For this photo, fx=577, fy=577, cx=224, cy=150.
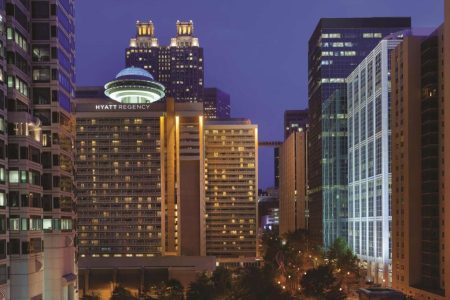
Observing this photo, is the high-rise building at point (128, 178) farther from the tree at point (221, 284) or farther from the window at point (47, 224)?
the window at point (47, 224)

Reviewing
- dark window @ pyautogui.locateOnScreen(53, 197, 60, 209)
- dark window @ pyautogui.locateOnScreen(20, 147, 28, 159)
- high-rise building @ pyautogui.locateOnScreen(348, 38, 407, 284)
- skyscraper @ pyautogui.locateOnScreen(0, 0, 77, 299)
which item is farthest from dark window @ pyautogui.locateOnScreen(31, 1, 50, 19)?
high-rise building @ pyautogui.locateOnScreen(348, 38, 407, 284)

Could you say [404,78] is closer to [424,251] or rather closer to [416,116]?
[416,116]

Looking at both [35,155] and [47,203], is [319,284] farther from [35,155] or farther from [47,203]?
[35,155]

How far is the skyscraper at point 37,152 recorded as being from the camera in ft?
207

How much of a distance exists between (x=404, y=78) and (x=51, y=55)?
68796mm

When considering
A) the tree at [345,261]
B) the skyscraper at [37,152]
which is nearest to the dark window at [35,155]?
the skyscraper at [37,152]

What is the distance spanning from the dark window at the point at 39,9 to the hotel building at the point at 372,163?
87.0m

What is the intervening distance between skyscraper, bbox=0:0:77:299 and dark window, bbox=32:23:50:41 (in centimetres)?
12

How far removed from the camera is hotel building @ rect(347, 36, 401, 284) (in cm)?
13588

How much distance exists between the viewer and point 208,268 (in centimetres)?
14950

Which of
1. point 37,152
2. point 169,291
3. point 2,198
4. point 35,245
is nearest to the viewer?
point 2,198

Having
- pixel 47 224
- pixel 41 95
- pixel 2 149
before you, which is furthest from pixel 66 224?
pixel 2 149

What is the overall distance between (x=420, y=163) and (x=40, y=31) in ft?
236

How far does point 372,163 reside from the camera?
5807 inches
